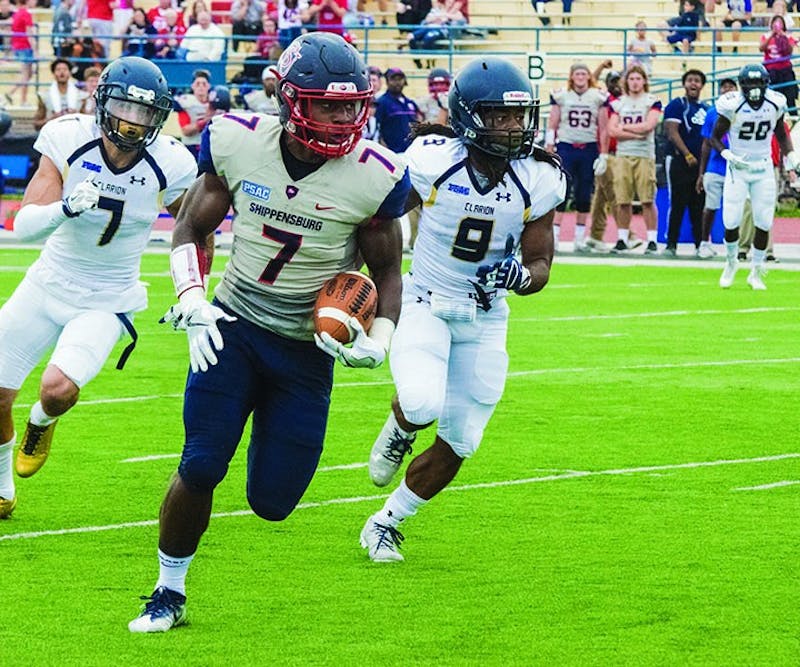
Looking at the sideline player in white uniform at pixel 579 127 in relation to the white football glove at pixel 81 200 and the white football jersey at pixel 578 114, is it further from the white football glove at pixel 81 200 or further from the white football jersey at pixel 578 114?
the white football glove at pixel 81 200

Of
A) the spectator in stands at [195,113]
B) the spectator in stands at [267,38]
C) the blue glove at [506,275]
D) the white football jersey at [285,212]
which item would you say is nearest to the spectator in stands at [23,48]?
the spectator in stands at [267,38]

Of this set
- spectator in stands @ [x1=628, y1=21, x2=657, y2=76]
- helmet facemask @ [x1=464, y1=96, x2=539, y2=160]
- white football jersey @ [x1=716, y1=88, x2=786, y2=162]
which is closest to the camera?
helmet facemask @ [x1=464, y1=96, x2=539, y2=160]

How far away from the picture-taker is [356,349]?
503 cm

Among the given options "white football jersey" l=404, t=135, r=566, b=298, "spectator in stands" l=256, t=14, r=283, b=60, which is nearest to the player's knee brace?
"white football jersey" l=404, t=135, r=566, b=298

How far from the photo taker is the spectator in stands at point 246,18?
2492cm

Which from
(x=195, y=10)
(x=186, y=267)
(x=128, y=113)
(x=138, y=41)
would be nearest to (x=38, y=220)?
(x=128, y=113)

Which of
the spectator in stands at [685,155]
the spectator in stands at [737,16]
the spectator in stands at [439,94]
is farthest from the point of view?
the spectator in stands at [737,16]

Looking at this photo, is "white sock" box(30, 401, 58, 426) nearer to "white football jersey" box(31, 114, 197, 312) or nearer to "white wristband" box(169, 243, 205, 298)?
"white football jersey" box(31, 114, 197, 312)

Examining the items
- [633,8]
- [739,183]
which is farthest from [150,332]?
[633,8]

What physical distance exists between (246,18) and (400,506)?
19577 millimetres

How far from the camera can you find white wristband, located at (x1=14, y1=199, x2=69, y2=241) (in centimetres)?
641

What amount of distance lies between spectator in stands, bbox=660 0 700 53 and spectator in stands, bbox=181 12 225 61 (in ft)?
21.0

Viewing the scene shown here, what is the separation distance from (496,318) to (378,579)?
3.61ft

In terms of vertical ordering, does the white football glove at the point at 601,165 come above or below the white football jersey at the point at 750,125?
below
